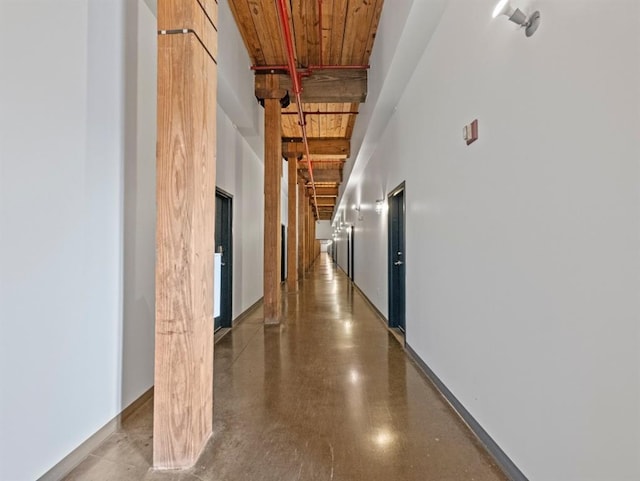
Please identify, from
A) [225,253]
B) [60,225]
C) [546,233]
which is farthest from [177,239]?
[225,253]

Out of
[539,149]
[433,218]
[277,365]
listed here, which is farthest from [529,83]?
[277,365]

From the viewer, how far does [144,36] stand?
2.61 m

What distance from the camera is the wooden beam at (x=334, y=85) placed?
5105mm

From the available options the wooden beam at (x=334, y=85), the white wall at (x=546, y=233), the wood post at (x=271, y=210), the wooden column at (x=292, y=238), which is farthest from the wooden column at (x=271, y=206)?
the wooden column at (x=292, y=238)

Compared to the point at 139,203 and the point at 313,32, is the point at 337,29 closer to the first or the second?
the point at 313,32

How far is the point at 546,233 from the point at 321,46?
164 inches

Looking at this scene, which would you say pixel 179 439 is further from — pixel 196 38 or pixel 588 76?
pixel 588 76

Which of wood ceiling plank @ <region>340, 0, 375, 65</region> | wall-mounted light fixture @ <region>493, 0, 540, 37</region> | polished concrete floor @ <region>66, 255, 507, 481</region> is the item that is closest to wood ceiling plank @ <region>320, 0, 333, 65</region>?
wood ceiling plank @ <region>340, 0, 375, 65</region>

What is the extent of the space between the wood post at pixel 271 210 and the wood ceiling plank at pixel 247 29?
0.61 meters

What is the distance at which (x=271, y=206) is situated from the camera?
5.35 metres

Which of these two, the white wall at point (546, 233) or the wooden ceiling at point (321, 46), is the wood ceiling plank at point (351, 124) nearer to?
the wooden ceiling at point (321, 46)

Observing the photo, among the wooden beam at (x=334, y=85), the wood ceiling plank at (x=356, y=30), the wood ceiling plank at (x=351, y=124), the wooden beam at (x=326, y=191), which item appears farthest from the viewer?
the wooden beam at (x=326, y=191)

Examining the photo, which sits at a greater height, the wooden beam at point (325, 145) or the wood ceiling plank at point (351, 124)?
the wood ceiling plank at point (351, 124)

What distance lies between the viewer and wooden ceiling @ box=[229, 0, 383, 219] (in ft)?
12.6
